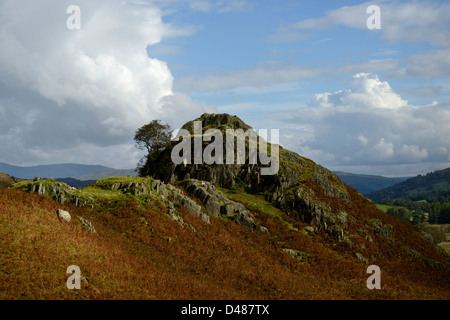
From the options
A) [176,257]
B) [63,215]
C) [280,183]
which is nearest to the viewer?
[63,215]

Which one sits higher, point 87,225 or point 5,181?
point 5,181

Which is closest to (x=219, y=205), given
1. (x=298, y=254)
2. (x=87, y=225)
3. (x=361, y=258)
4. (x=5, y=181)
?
(x=298, y=254)

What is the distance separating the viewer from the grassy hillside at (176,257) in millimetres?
21469

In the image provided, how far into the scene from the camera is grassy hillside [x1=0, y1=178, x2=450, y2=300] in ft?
70.4

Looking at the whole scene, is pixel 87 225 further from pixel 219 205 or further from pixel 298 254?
pixel 298 254

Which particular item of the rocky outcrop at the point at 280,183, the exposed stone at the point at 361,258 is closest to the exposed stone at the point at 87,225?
the rocky outcrop at the point at 280,183

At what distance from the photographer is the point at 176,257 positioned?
29125 mm

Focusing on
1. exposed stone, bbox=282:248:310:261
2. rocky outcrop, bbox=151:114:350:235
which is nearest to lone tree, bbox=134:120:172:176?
rocky outcrop, bbox=151:114:350:235

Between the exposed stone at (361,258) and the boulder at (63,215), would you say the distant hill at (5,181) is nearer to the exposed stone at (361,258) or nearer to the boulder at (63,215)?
the boulder at (63,215)

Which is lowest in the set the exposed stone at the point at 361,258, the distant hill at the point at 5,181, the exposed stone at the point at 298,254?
the exposed stone at the point at 361,258

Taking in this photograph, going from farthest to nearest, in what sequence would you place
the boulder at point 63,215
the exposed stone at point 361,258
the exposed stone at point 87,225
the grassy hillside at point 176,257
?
the exposed stone at point 361,258, the exposed stone at point 87,225, the boulder at point 63,215, the grassy hillside at point 176,257
